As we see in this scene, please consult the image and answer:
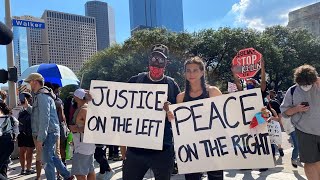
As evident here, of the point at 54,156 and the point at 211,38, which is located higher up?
the point at 211,38

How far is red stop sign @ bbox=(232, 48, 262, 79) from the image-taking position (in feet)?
22.5

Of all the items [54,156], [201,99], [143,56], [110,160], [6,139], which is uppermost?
[143,56]

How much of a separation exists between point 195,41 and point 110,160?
30687 millimetres

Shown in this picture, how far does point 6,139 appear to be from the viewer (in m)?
3.73

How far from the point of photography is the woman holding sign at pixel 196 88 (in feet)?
11.9

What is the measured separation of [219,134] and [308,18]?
262ft

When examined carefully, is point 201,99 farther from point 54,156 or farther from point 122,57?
point 122,57

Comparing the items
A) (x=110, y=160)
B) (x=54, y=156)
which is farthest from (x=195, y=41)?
(x=54, y=156)

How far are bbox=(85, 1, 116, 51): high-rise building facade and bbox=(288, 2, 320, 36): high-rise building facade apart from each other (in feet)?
278

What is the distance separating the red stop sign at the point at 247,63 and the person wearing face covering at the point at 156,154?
349 centimetres

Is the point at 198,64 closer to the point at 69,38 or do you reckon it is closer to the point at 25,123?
the point at 25,123

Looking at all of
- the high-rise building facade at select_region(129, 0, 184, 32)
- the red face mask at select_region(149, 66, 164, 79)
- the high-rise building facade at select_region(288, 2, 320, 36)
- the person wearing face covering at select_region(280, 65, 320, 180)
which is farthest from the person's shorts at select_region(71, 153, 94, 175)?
the high-rise building facade at select_region(129, 0, 184, 32)

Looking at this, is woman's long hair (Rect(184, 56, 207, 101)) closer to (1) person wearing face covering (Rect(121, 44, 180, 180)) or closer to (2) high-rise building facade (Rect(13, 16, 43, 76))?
(1) person wearing face covering (Rect(121, 44, 180, 180))

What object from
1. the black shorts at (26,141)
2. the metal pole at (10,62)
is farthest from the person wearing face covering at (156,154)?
the metal pole at (10,62)
